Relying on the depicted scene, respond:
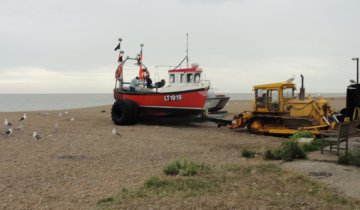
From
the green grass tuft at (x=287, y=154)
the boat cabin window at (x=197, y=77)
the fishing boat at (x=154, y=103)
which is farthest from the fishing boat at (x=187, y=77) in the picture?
the green grass tuft at (x=287, y=154)

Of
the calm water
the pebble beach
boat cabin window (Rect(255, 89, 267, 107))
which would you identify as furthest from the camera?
the calm water

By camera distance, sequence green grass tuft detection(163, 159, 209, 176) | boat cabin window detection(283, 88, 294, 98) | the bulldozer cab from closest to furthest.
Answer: green grass tuft detection(163, 159, 209, 176)
the bulldozer cab
boat cabin window detection(283, 88, 294, 98)

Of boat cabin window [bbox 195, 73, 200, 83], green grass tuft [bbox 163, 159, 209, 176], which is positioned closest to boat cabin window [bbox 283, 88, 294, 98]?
boat cabin window [bbox 195, 73, 200, 83]

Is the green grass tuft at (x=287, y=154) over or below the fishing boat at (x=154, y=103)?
below

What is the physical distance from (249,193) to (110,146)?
6175mm

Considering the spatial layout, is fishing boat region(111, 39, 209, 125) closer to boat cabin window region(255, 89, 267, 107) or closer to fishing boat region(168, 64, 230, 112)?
fishing boat region(168, 64, 230, 112)

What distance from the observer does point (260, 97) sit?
48.1 ft

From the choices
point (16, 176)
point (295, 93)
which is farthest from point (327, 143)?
point (16, 176)

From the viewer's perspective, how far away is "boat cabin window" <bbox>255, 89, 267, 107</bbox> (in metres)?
14.5

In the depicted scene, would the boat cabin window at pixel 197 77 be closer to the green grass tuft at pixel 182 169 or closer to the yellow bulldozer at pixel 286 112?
the yellow bulldozer at pixel 286 112

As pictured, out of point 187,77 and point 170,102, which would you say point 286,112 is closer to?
point 170,102

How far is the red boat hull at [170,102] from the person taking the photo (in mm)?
17125

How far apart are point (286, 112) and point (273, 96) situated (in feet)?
2.32

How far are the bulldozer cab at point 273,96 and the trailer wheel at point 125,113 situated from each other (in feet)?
18.7
